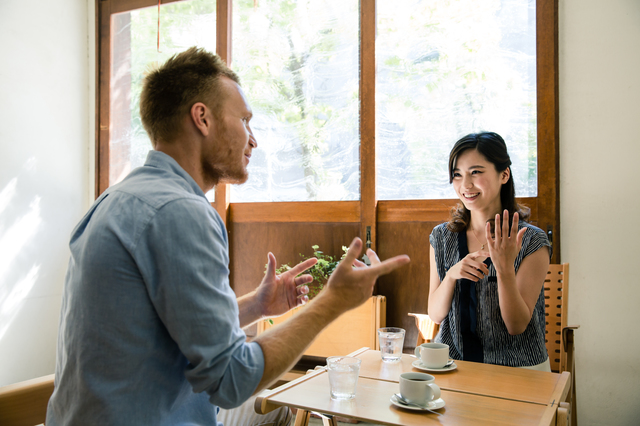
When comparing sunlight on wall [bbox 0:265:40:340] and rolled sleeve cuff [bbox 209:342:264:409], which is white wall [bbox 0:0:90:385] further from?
rolled sleeve cuff [bbox 209:342:264:409]

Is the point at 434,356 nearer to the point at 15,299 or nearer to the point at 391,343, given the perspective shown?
the point at 391,343

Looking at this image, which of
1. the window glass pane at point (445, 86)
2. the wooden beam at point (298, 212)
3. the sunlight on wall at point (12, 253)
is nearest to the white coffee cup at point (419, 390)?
the window glass pane at point (445, 86)

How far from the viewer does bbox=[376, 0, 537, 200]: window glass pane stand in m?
3.05

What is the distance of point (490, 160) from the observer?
6.72ft

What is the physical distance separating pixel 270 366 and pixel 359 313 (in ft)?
7.73

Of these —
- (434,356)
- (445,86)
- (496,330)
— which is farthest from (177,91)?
(445,86)

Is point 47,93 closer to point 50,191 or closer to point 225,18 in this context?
point 50,191

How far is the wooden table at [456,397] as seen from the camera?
112 centimetres

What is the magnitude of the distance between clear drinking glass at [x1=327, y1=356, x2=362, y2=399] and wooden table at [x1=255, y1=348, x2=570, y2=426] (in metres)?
0.02

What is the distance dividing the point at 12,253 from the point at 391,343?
3194 mm

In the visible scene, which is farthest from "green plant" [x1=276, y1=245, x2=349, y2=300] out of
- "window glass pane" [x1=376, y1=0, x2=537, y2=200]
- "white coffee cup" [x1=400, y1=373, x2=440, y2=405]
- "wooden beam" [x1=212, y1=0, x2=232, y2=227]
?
"white coffee cup" [x1=400, y1=373, x2=440, y2=405]

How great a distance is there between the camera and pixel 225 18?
3.83m

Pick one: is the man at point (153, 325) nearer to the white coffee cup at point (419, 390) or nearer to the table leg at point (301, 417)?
the white coffee cup at point (419, 390)

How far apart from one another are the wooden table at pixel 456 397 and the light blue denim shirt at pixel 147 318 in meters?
0.39
